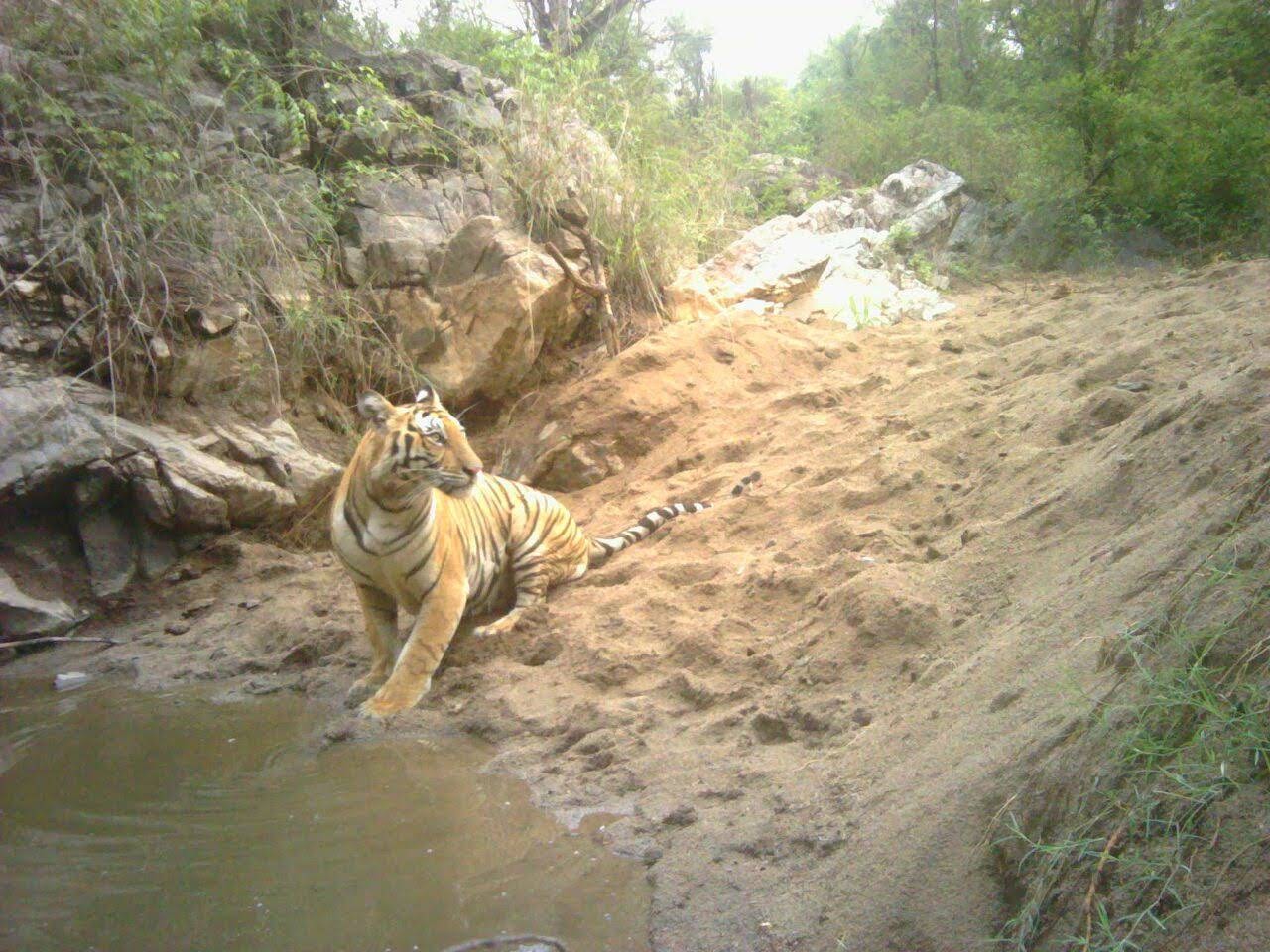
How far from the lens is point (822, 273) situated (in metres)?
9.79

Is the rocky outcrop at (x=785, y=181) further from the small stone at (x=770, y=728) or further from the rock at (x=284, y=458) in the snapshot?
the small stone at (x=770, y=728)

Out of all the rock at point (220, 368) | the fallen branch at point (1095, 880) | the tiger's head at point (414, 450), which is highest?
the rock at point (220, 368)

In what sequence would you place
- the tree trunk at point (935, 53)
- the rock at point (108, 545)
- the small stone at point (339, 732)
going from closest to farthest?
the small stone at point (339, 732) → the rock at point (108, 545) → the tree trunk at point (935, 53)

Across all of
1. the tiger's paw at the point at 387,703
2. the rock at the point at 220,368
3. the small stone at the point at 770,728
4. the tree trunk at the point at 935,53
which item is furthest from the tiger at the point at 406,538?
the tree trunk at the point at 935,53

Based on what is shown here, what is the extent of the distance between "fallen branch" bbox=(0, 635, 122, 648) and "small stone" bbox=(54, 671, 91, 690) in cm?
45

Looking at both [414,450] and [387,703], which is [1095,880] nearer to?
[387,703]

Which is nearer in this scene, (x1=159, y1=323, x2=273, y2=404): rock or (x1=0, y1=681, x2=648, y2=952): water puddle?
(x1=0, y1=681, x2=648, y2=952): water puddle

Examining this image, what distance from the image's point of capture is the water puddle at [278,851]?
108 inches

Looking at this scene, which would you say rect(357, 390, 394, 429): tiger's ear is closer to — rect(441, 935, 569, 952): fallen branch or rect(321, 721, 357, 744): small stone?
rect(321, 721, 357, 744): small stone

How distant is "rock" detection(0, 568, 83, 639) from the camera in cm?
584

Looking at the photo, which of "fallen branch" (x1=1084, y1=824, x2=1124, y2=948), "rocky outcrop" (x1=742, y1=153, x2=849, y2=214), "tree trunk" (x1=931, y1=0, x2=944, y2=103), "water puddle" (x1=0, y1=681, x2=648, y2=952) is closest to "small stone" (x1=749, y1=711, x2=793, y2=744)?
"water puddle" (x1=0, y1=681, x2=648, y2=952)

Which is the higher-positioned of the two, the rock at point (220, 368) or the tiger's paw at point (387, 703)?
the rock at point (220, 368)

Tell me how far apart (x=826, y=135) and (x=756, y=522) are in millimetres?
10989

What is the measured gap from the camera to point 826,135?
14.8 metres
